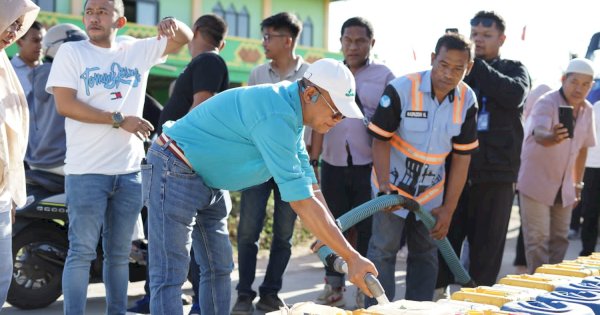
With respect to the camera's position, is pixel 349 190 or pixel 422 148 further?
pixel 349 190

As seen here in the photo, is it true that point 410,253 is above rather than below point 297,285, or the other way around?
above

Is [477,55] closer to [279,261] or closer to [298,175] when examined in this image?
[279,261]

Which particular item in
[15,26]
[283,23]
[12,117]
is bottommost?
[12,117]

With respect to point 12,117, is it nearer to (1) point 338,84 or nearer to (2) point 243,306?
(1) point 338,84

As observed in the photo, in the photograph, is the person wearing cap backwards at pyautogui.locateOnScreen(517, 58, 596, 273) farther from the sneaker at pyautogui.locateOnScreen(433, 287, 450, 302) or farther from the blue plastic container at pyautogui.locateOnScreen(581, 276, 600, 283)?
the blue plastic container at pyautogui.locateOnScreen(581, 276, 600, 283)

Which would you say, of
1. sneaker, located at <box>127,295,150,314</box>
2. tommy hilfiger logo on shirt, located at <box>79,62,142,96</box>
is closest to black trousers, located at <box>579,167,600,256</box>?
sneaker, located at <box>127,295,150,314</box>

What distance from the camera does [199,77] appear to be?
16.9 ft

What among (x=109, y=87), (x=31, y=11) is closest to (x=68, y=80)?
(x=109, y=87)

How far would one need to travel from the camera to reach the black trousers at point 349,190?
5781 millimetres

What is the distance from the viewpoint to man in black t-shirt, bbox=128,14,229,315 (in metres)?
5.13

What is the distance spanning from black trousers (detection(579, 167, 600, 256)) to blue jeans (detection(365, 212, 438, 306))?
382cm

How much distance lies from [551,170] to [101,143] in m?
3.71

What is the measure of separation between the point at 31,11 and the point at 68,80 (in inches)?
31.9

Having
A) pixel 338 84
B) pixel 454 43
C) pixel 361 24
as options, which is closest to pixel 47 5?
pixel 361 24
